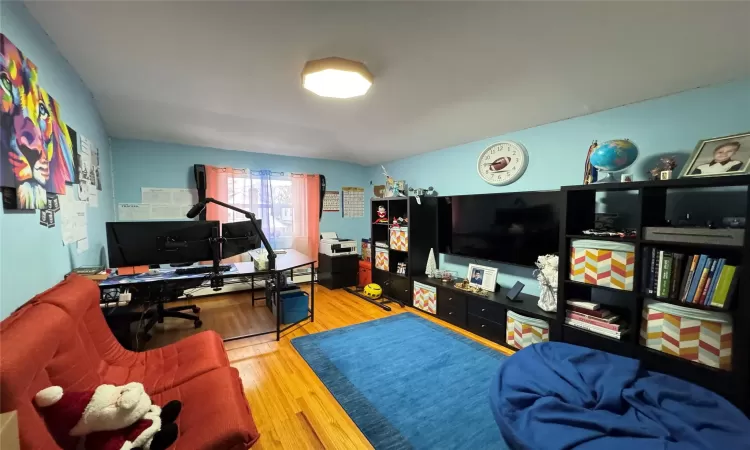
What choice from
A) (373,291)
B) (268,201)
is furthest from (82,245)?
(373,291)

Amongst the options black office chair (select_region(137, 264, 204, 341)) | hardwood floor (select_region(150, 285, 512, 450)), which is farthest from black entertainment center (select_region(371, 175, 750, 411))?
black office chair (select_region(137, 264, 204, 341))

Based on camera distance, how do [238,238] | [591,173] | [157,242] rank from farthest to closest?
1. [238,238]
2. [157,242]
3. [591,173]

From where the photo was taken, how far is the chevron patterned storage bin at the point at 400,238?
3.70 meters

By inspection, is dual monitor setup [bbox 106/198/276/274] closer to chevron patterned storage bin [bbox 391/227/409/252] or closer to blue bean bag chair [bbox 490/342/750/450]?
chevron patterned storage bin [bbox 391/227/409/252]

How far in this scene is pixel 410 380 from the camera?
2.14 meters

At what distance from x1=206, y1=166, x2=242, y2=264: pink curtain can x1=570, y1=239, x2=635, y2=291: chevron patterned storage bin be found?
3887 mm

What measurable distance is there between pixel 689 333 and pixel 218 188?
4649 mm

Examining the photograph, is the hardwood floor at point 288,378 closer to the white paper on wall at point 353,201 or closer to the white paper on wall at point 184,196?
the white paper on wall at point 184,196

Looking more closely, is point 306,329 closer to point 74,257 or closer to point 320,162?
point 74,257

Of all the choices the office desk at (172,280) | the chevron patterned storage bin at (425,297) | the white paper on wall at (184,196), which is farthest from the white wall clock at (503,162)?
the white paper on wall at (184,196)

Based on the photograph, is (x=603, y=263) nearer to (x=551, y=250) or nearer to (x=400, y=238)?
(x=551, y=250)

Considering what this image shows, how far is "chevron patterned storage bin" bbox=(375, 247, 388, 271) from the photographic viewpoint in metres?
4.07

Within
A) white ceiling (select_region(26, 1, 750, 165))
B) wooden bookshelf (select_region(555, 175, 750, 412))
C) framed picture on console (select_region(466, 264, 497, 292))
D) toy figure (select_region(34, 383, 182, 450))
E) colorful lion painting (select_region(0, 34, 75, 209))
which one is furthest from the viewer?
framed picture on console (select_region(466, 264, 497, 292))

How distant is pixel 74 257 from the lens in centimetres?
185
